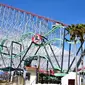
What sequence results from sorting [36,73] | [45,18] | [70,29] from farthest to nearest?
[45,18], [36,73], [70,29]

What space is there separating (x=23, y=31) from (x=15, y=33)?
2144 mm

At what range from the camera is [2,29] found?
71.3m

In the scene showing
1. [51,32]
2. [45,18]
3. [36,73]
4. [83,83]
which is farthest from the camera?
[45,18]

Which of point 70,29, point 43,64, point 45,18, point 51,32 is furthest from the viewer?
point 43,64

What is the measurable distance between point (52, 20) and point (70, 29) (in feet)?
85.8

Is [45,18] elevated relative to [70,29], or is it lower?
elevated

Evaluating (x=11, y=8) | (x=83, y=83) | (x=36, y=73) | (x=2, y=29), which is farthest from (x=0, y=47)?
(x=83, y=83)

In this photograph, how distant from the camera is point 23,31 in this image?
7075 centimetres

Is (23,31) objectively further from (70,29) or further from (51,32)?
(70,29)

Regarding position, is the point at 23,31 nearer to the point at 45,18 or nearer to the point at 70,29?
the point at 45,18

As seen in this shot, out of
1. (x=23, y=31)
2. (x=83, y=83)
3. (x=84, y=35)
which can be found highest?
(x=23, y=31)

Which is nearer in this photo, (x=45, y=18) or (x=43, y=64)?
(x=45, y=18)

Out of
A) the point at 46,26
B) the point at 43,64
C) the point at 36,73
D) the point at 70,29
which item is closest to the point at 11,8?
the point at 46,26

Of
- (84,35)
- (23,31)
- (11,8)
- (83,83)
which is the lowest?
(83,83)
